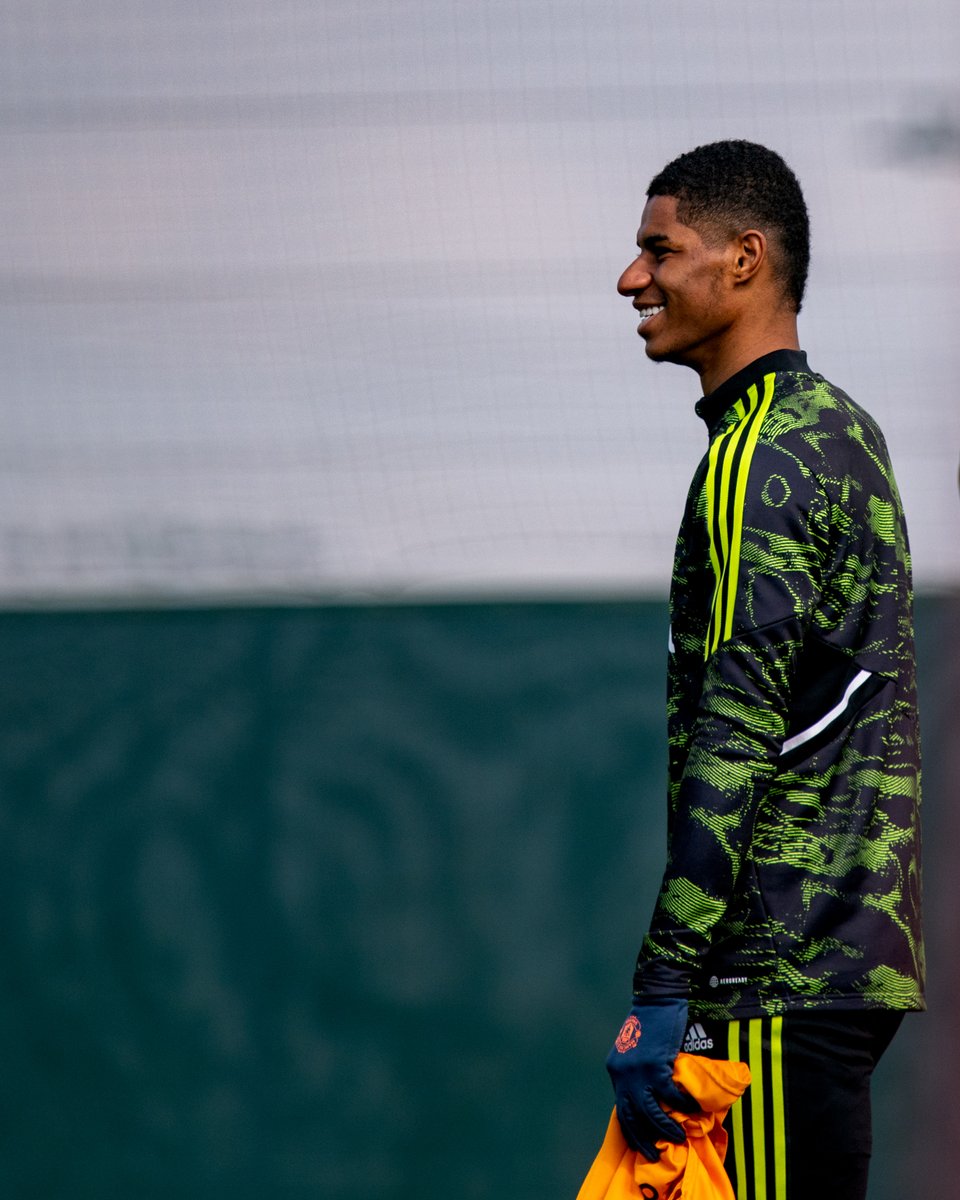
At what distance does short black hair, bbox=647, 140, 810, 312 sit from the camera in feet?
7.74

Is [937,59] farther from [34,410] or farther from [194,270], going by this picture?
[34,410]

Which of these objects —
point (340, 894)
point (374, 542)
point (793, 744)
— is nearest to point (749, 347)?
point (793, 744)

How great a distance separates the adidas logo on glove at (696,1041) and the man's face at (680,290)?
0.91 metres

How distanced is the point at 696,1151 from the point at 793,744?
51 centimetres

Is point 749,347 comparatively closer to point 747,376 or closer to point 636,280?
point 747,376

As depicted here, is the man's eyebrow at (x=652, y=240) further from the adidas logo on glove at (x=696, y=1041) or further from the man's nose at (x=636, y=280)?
the adidas logo on glove at (x=696, y=1041)

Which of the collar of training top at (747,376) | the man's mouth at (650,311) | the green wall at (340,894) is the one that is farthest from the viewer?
the green wall at (340,894)

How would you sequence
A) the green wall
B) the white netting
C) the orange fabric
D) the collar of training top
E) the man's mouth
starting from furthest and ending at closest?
the white netting → the green wall → the man's mouth → the collar of training top → the orange fabric

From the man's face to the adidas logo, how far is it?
0.91 meters

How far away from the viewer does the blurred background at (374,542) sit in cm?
400

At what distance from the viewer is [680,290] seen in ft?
7.72

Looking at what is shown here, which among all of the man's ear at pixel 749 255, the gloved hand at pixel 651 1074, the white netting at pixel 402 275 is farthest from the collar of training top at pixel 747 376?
the white netting at pixel 402 275

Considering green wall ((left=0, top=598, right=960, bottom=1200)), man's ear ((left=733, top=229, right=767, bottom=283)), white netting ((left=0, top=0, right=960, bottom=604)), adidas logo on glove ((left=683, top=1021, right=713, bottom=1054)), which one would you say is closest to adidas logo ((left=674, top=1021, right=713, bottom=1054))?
adidas logo on glove ((left=683, top=1021, right=713, bottom=1054))

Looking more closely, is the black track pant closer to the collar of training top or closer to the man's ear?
the collar of training top
